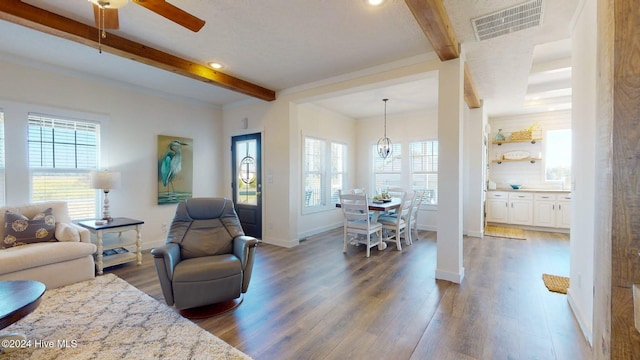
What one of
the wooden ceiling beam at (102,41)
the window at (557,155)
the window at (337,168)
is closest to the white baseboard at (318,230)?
the window at (337,168)

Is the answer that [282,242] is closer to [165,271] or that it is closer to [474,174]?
[165,271]

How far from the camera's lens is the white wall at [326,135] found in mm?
5508

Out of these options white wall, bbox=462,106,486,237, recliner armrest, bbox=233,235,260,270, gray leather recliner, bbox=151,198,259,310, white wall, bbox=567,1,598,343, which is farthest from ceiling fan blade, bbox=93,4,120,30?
white wall, bbox=462,106,486,237

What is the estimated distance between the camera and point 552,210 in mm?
5746

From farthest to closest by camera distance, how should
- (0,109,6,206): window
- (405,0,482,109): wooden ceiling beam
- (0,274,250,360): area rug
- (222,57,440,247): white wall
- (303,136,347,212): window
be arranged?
(303,136,347,212): window < (222,57,440,247): white wall < (0,109,6,206): window < (405,0,482,109): wooden ceiling beam < (0,274,250,360): area rug

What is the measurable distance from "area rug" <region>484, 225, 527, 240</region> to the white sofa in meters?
6.58

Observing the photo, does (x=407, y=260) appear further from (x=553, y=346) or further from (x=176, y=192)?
(x=176, y=192)

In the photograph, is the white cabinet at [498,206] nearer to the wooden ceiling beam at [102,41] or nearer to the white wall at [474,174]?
the white wall at [474,174]

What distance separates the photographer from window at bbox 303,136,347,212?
5749mm

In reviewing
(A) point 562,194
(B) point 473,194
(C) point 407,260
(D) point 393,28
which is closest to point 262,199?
(C) point 407,260

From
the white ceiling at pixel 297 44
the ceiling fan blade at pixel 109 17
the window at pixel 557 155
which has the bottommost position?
the window at pixel 557 155

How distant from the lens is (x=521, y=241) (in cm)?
503

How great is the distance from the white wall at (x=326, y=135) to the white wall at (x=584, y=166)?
3.86 meters

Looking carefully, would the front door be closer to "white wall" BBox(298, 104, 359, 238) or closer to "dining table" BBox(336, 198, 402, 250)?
"white wall" BBox(298, 104, 359, 238)
